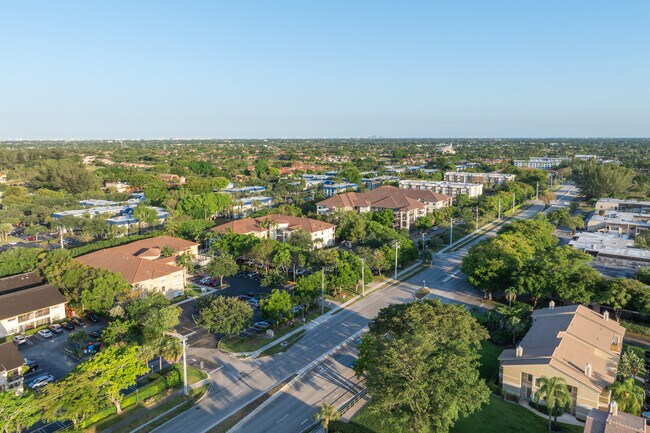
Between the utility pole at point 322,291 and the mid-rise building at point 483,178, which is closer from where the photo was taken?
the utility pole at point 322,291

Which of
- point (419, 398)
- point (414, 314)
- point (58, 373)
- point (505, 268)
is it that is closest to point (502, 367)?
point (414, 314)

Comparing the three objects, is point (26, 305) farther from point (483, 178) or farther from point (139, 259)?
point (483, 178)

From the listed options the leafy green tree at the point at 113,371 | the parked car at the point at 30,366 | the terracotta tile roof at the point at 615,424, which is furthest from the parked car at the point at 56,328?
the terracotta tile roof at the point at 615,424

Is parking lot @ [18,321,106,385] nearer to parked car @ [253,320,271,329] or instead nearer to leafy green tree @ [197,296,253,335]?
leafy green tree @ [197,296,253,335]

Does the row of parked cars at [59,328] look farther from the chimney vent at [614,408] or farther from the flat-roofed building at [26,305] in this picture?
the chimney vent at [614,408]

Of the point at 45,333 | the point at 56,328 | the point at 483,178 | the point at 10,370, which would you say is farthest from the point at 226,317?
the point at 483,178

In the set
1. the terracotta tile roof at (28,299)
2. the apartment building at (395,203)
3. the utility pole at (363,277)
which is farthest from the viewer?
the apartment building at (395,203)

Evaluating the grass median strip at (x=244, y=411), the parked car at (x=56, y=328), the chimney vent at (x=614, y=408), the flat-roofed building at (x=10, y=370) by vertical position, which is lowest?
the parked car at (x=56, y=328)
